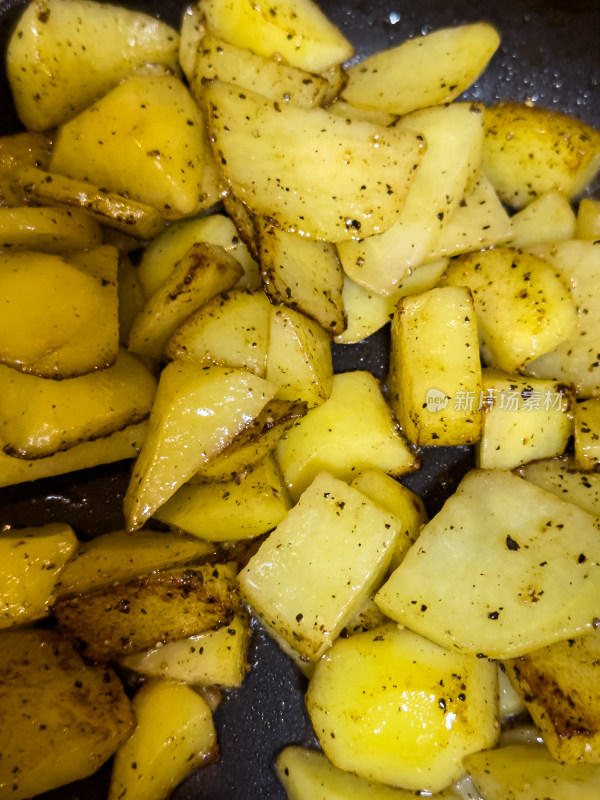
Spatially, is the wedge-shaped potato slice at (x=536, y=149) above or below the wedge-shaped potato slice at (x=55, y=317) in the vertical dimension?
above

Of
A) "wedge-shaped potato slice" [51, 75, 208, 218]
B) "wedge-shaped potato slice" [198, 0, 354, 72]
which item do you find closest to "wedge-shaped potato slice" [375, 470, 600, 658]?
"wedge-shaped potato slice" [51, 75, 208, 218]

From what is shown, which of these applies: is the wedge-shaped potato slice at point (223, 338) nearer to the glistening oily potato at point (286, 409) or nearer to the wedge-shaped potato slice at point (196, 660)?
the glistening oily potato at point (286, 409)

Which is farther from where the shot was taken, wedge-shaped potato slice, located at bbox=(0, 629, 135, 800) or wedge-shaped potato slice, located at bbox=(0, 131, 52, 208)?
wedge-shaped potato slice, located at bbox=(0, 131, 52, 208)

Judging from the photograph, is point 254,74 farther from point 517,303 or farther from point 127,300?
point 517,303

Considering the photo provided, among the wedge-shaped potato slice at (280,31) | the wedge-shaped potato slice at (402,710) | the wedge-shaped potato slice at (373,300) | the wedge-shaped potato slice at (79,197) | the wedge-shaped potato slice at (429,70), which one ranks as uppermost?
the wedge-shaped potato slice at (280,31)

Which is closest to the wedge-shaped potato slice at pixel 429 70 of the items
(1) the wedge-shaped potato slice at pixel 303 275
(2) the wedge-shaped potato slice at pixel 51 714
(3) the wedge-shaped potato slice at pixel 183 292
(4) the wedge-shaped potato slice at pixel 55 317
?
(1) the wedge-shaped potato slice at pixel 303 275

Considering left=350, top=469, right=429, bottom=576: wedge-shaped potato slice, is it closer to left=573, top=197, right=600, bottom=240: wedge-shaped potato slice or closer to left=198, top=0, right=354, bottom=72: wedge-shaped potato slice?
left=573, top=197, right=600, bottom=240: wedge-shaped potato slice

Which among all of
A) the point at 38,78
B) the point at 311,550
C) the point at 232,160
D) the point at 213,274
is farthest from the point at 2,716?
the point at 38,78
